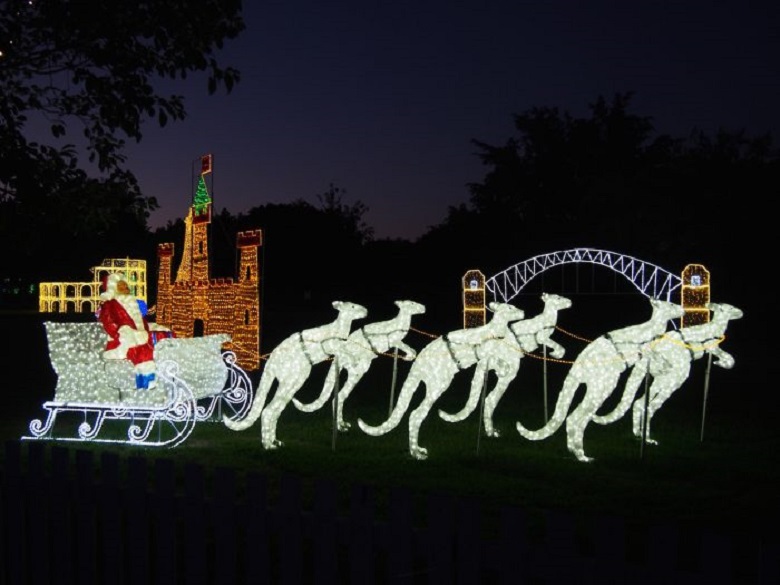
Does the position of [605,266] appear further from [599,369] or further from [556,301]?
[599,369]

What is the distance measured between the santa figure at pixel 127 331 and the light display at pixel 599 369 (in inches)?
154

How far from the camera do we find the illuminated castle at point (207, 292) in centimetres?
1892

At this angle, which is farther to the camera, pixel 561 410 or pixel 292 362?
pixel 292 362

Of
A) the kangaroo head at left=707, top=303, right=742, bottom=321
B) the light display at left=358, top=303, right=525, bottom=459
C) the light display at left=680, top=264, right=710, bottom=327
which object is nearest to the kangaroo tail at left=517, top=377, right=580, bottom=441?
the light display at left=358, top=303, right=525, bottom=459

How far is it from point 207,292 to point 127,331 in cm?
1029

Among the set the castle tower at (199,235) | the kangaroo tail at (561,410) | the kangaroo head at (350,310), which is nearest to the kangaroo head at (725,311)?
the kangaroo tail at (561,410)

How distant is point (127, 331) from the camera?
10812 millimetres

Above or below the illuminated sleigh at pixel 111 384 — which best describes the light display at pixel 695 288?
above

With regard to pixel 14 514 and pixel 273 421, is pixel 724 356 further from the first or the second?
pixel 14 514

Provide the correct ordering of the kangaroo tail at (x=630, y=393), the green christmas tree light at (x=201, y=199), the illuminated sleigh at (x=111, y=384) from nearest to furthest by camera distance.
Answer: the illuminated sleigh at (x=111, y=384), the kangaroo tail at (x=630, y=393), the green christmas tree light at (x=201, y=199)

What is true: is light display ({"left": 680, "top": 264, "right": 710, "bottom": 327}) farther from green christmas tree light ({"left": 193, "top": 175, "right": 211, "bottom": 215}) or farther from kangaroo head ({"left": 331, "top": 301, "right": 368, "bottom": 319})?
green christmas tree light ({"left": 193, "top": 175, "right": 211, "bottom": 215})

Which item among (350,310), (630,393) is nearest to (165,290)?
(350,310)

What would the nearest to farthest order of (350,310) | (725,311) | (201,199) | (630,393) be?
(350,310) → (725,311) → (630,393) → (201,199)

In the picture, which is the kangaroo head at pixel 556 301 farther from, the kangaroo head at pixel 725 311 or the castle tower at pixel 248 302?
the castle tower at pixel 248 302
